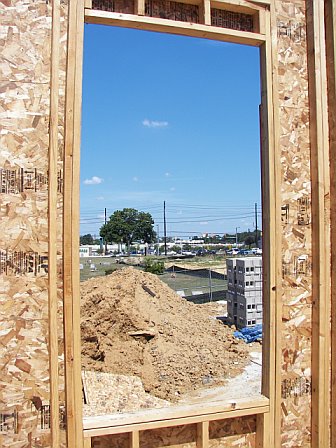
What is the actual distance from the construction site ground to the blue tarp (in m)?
0.20

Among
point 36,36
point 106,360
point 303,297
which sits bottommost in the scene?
point 106,360

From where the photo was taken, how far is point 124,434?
3125 mm

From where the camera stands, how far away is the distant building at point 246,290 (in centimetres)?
1093

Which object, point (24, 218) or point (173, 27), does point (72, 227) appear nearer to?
point (24, 218)

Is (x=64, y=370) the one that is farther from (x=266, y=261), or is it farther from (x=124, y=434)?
(x=266, y=261)

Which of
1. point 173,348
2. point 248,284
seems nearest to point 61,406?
point 173,348

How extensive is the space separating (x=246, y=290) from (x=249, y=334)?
1210mm

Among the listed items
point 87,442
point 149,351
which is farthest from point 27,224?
point 149,351

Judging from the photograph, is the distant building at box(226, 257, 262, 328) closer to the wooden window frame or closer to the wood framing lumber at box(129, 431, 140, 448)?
the wooden window frame

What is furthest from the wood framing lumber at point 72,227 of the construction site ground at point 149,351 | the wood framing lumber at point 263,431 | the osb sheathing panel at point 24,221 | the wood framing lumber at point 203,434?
the construction site ground at point 149,351

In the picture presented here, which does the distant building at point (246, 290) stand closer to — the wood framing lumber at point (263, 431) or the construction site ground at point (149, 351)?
the construction site ground at point (149, 351)

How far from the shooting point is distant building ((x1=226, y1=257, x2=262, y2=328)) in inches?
430

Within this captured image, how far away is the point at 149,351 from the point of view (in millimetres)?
9102

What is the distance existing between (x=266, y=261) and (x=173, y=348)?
6410 millimetres
